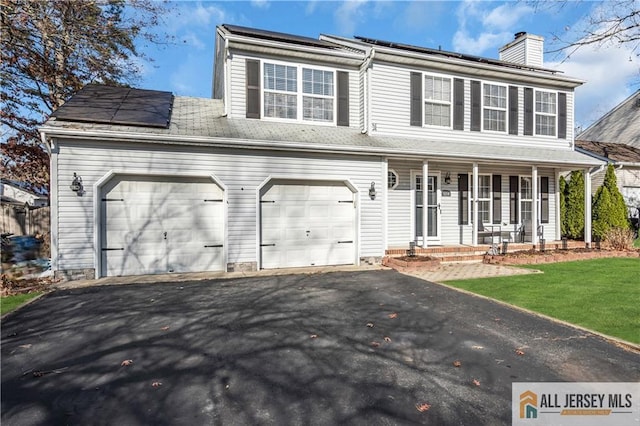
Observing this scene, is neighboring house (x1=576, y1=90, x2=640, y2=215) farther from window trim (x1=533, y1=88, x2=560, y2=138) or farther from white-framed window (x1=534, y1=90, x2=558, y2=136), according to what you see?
white-framed window (x1=534, y1=90, x2=558, y2=136)

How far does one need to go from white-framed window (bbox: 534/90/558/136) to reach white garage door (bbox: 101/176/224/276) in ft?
37.2

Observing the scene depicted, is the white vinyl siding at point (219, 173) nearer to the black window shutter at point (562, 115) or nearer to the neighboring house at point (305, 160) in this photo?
the neighboring house at point (305, 160)

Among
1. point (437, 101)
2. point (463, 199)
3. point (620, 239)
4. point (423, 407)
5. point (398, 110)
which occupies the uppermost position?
point (437, 101)

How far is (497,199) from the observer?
478 inches

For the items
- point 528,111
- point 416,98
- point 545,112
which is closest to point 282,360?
point 416,98

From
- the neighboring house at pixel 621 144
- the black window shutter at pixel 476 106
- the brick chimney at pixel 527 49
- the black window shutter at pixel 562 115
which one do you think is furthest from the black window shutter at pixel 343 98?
the neighboring house at pixel 621 144

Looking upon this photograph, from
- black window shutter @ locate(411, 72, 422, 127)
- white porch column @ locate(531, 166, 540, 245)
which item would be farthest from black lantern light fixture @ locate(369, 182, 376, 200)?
white porch column @ locate(531, 166, 540, 245)

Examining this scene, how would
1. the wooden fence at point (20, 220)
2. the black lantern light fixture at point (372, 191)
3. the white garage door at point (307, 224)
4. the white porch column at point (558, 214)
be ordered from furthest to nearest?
the wooden fence at point (20, 220), the white porch column at point (558, 214), the black lantern light fixture at point (372, 191), the white garage door at point (307, 224)

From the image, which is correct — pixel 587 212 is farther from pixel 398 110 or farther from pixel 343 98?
pixel 343 98

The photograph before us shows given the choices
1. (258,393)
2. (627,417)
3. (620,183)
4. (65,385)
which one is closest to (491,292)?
(627,417)

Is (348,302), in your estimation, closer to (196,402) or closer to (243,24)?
(196,402)

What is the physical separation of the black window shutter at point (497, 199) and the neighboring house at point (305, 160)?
0.05 m

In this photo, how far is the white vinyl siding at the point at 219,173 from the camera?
7469 mm

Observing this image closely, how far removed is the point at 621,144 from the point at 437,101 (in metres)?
14.6
